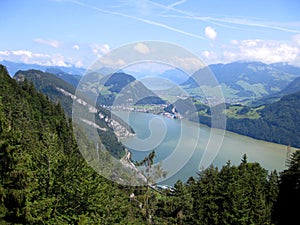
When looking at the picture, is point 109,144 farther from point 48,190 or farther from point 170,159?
point 170,159

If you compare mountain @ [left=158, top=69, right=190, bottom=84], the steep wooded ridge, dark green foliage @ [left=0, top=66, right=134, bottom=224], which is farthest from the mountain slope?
mountain @ [left=158, top=69, right=190, bottom=84]

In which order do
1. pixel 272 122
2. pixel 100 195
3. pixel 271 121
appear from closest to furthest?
pixel 100 195 < pixel 272 122 < pixel 271 121

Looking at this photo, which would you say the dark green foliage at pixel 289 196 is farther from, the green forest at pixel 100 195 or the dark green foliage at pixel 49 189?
the dark green foliage at pixel 49 189

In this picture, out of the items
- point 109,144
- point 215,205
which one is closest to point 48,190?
point 109,144


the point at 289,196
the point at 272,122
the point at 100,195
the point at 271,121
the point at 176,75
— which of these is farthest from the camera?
the point at 271,121

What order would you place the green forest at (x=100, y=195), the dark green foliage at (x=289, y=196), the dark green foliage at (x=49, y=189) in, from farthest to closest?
the dark green foliage at (x=289, y=196)
the green forest at (x=100, y=195)
the dark green foliage at (x=49, y=189)

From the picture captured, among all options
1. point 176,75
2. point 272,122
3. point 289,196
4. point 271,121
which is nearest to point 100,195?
point 176,75

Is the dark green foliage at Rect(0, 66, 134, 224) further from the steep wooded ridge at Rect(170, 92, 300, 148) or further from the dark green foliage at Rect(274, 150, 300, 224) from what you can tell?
the steep wooded ridge at Rect(170, 92, 300, 148)

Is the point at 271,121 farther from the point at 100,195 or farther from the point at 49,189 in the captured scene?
the point at 49,189

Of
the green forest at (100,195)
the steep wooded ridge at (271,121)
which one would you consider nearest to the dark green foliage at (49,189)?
the green forest at (100,195)

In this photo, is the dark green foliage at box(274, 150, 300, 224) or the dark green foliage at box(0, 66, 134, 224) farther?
the dark green foliage at box(274, 150, 300, 224)
